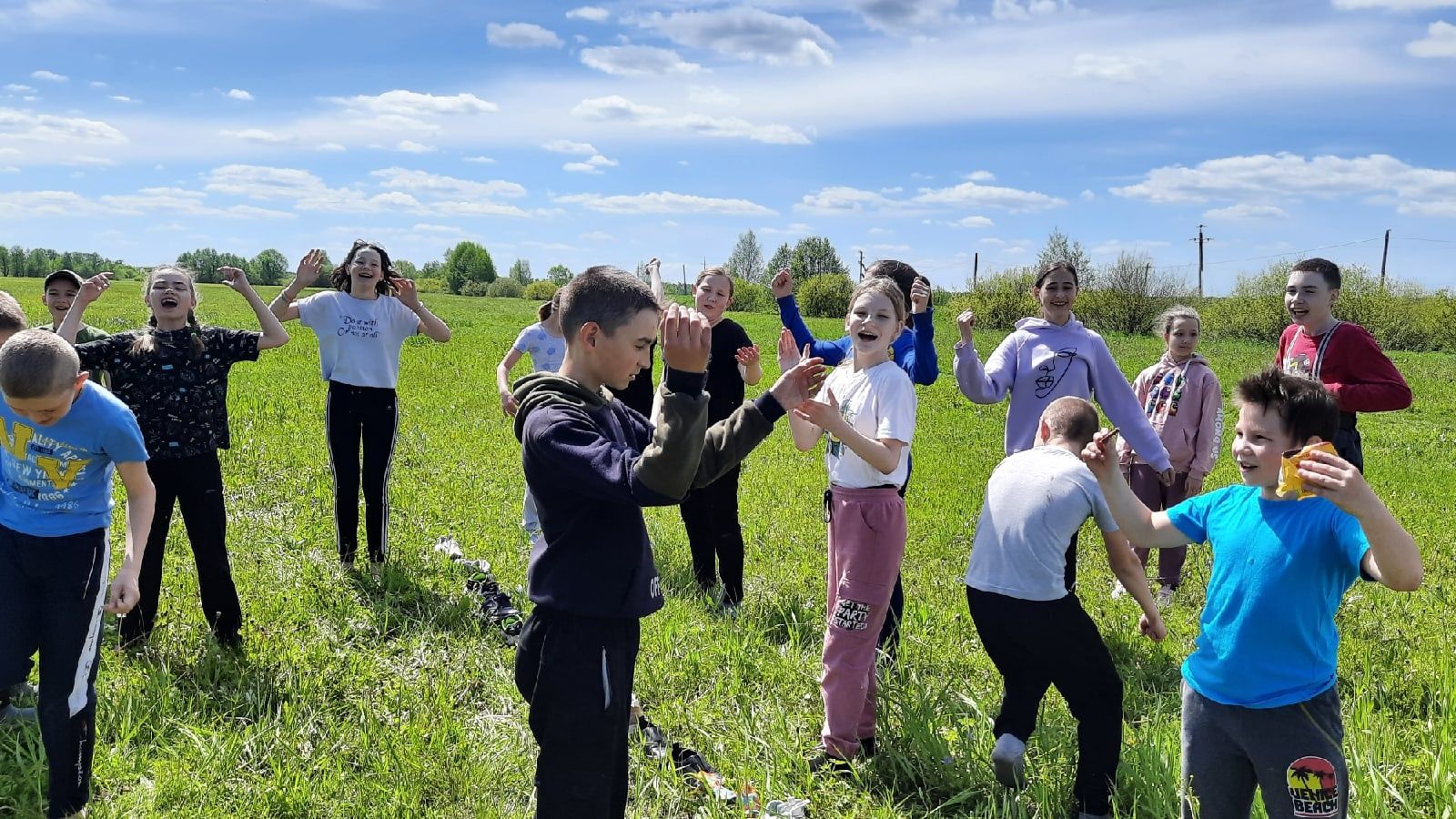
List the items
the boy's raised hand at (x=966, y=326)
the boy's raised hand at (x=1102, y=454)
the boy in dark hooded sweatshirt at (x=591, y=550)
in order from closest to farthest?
the boy in dark hooded sweatshirt at (x=591, y=550) < the boy's raised hand at (x=1102, y=454) < the boy's raised hand at (x=966, y=326)

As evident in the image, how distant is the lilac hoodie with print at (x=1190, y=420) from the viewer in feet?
22.9

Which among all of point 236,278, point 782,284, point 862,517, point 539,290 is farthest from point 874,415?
point 539,290

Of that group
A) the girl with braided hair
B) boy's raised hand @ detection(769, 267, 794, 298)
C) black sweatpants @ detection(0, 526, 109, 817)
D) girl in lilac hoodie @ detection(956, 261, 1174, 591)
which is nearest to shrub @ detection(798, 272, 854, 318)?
boy's raised hand @ detection(769, 267, 794, 298)

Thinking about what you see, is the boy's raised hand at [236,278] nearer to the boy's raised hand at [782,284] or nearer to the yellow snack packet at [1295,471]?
the boy's raised hand at [782,284]

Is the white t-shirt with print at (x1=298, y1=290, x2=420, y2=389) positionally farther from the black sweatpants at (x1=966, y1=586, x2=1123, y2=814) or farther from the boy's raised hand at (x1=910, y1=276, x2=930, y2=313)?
the black sweatpants at (x1=966, y1=586, x2=1123, y2=814)

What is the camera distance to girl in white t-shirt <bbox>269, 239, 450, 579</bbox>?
652 centimetres

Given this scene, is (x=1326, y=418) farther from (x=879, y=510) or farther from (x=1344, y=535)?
(x=879, y=510)

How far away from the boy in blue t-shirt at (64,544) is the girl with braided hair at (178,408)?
4.05ft

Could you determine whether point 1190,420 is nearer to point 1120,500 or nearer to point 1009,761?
point 1120,500

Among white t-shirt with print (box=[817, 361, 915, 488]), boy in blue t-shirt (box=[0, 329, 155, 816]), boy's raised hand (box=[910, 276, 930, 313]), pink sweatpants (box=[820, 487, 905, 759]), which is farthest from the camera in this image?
boy's raised hand (box=[910, 276, 930, 313])

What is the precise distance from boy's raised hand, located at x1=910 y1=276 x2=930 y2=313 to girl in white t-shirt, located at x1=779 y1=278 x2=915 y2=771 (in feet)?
2.05

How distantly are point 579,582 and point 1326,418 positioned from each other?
2.35 metres

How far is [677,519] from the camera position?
8898mm

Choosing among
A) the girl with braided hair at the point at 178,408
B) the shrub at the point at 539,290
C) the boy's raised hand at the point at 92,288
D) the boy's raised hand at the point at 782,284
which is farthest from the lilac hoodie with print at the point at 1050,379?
the shrub at the point at 539,290
